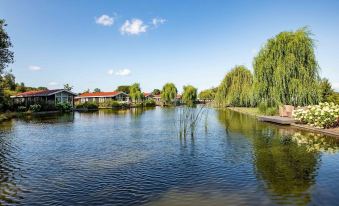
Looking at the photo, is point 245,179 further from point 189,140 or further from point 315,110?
point 315,110

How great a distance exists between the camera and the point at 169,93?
320 ft

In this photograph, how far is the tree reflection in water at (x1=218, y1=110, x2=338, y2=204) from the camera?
874cm

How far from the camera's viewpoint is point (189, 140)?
18.8 m

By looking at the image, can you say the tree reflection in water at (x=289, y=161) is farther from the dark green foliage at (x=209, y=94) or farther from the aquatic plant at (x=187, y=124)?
the dark green foliage at (x=209, y=94)

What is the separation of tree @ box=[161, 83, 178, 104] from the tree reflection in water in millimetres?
77784

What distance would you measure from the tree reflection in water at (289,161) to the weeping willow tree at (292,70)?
11104 mm

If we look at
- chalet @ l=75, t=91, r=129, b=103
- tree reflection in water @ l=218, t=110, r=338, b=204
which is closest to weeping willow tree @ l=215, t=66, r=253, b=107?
tree reflection in water @ l=218, t=110, r=338, b=204

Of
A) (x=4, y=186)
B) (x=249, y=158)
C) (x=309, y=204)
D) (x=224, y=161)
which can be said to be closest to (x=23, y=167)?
(x=4, y=186)

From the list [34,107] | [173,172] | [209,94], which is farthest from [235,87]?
[173,172]

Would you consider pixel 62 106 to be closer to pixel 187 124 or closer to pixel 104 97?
pixel 104 97

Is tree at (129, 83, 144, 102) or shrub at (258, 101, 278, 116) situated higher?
tree at (129, 83, 144, 102)

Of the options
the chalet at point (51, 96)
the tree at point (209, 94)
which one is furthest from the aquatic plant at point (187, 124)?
the chalet at point (51, 96)

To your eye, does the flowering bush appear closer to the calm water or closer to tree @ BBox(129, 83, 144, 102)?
the calm water

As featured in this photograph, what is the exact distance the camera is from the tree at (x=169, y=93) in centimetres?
9769
